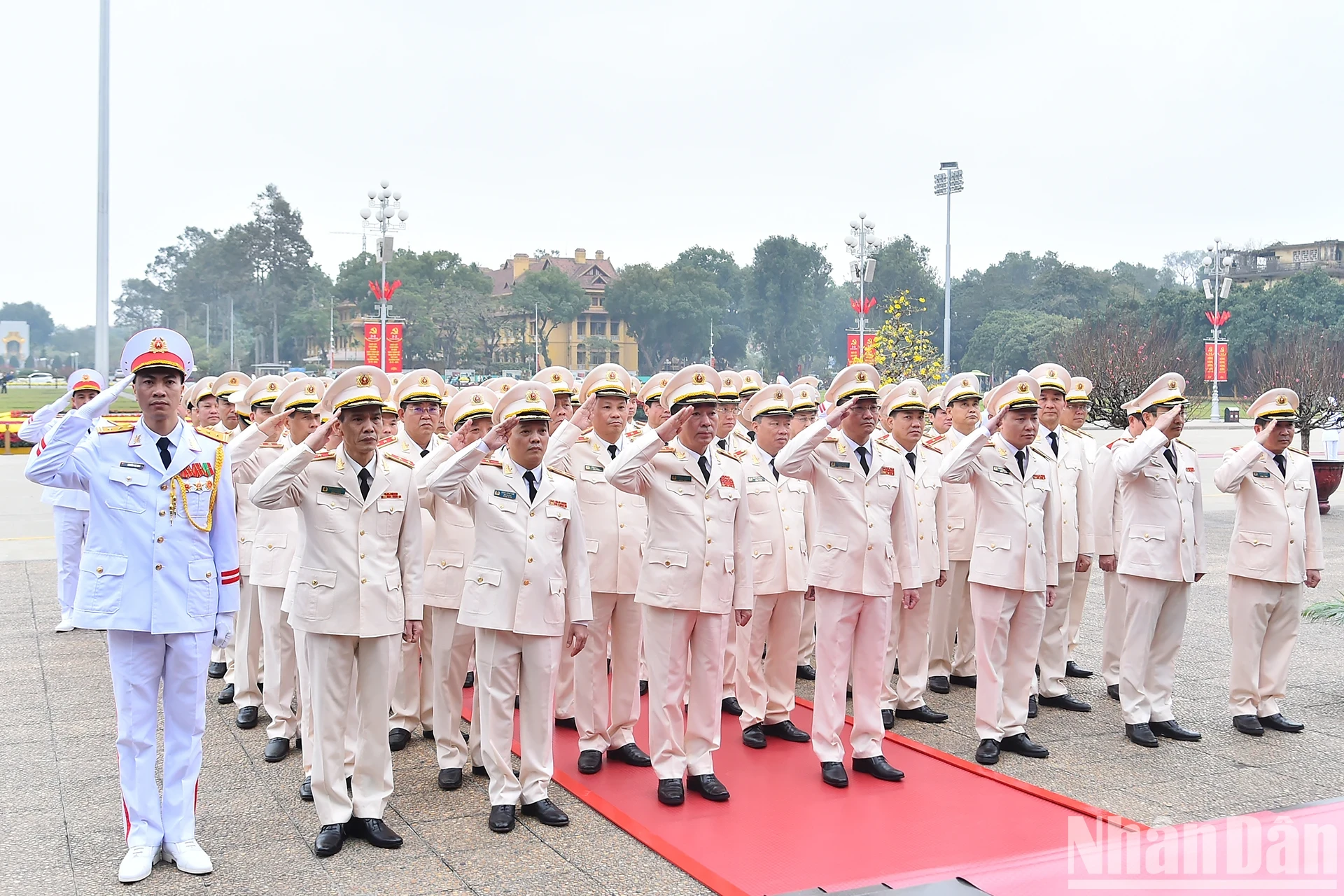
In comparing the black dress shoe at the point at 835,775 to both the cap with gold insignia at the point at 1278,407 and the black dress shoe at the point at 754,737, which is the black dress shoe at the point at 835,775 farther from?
the cap with gold insignia at the point at 1278,407

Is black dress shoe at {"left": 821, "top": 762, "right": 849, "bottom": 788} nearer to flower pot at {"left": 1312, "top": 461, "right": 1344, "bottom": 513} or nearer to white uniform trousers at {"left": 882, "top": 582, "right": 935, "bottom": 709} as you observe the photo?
white uniform trousers at {"left": 882, "top": 582, "right": 935, "bottom": 709}

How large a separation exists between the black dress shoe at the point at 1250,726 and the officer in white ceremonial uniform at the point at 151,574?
5.67m

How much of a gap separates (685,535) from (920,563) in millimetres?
2080

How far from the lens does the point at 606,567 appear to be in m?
6.18

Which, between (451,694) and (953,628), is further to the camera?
(953,628)

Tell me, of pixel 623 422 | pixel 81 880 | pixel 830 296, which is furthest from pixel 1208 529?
pixel 830 296

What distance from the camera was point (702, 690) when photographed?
5.46 m

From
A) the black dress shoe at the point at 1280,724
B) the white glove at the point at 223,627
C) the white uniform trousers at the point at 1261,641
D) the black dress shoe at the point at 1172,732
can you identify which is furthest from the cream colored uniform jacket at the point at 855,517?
the white glove at the point at 223,627

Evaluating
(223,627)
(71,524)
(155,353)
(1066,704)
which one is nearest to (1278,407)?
(1066,704)

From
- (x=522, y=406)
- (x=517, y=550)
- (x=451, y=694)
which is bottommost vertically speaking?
(x=451, y=694)

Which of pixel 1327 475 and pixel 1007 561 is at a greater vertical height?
pixel 1007 561

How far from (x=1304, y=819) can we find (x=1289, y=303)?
54430mm

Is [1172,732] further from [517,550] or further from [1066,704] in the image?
[517,550]

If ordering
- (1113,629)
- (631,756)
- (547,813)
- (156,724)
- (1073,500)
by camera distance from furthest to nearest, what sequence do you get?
(1073,500)
(1113,629)
(631,756)
(547,813)
(156,724)
